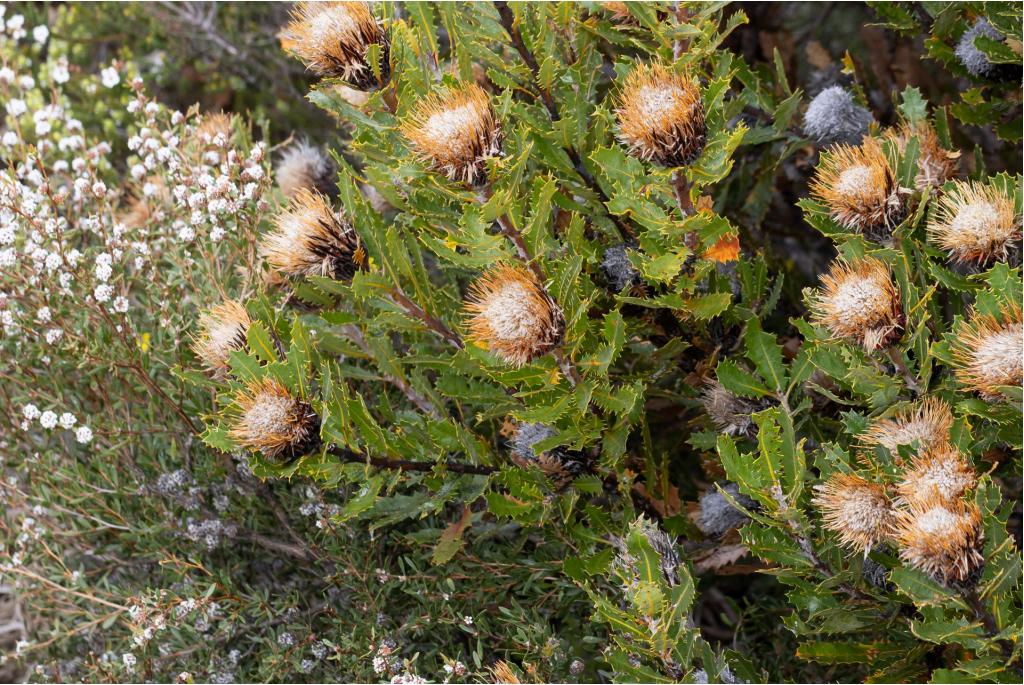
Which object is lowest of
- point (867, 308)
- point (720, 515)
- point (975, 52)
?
point (720, 515)

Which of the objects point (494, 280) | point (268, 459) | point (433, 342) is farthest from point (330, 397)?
point (433, 342)

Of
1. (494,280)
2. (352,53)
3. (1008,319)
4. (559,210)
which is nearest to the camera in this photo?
(1008,319)

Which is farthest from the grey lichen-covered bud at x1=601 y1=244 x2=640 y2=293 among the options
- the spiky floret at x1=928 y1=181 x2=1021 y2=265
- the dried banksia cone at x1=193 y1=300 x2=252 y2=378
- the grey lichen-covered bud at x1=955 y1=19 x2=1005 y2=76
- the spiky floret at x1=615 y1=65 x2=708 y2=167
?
the grey lichen-covered bud at x1=955 y1=19 x2=1005 y2=76

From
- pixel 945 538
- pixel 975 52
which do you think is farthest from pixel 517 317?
pixel 975 52

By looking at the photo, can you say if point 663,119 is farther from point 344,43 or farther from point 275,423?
point 275,423

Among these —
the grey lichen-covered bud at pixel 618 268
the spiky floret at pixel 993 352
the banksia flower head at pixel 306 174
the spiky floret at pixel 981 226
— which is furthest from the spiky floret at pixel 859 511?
Result: the banksia flower head at pixel 306 174

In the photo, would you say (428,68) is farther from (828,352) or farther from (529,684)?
(529,684)

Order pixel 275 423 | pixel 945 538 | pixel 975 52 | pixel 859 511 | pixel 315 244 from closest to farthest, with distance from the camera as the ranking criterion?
pixel 945 538, pixel 859 511, pixel 275 423, pixel 315 244, pixel 975 52

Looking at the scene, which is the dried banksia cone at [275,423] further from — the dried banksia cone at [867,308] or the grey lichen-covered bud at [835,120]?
the grey lichen-covered bud at [835,120]
